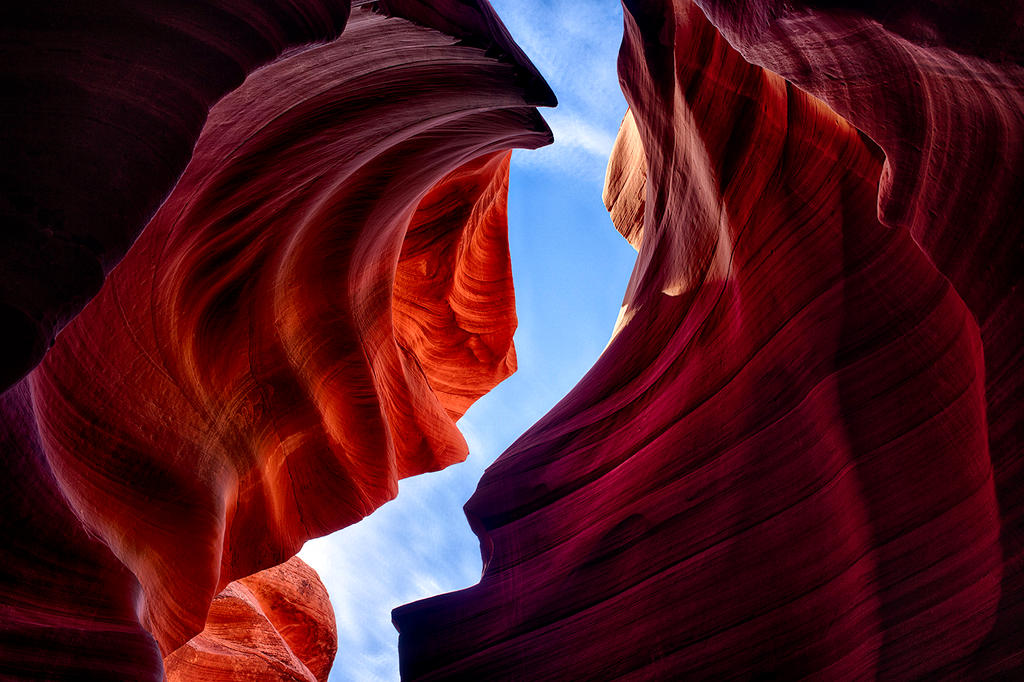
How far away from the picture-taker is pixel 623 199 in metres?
7.68

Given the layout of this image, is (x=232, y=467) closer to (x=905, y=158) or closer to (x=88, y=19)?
(x=88, y=19)

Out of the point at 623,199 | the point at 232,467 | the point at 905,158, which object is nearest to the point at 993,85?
the point at 905,158

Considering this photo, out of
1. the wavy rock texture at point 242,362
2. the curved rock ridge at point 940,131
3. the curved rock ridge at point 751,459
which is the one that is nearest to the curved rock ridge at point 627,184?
the curved rock ridge at point 751,459

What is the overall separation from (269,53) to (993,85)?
190 centimetres

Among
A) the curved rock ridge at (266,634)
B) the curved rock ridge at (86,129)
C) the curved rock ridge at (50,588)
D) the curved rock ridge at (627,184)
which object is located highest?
the curved rock ridge at (627,184)

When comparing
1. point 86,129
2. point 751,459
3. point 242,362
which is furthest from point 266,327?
point 86,129

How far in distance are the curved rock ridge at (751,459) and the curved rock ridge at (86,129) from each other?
98.4 inches

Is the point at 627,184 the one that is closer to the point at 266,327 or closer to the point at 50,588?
the point at 266,327

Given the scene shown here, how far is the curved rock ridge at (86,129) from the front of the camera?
151 cm

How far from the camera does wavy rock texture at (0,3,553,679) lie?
93.5 inches

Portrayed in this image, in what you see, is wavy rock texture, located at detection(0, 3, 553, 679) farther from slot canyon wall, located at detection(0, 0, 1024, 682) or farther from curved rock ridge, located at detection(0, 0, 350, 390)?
curved rock ridge, located at detection(0, 0, 350, 390)

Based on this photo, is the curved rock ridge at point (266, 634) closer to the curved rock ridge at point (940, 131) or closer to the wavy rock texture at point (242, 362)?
the wavy rock texture at point (242, 362)

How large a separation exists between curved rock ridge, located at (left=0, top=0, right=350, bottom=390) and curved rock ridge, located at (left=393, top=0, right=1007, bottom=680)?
2.50 meters

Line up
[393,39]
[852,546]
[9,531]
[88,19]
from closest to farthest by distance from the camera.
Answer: [88,19], [9,531], [393,39], [852,546]
